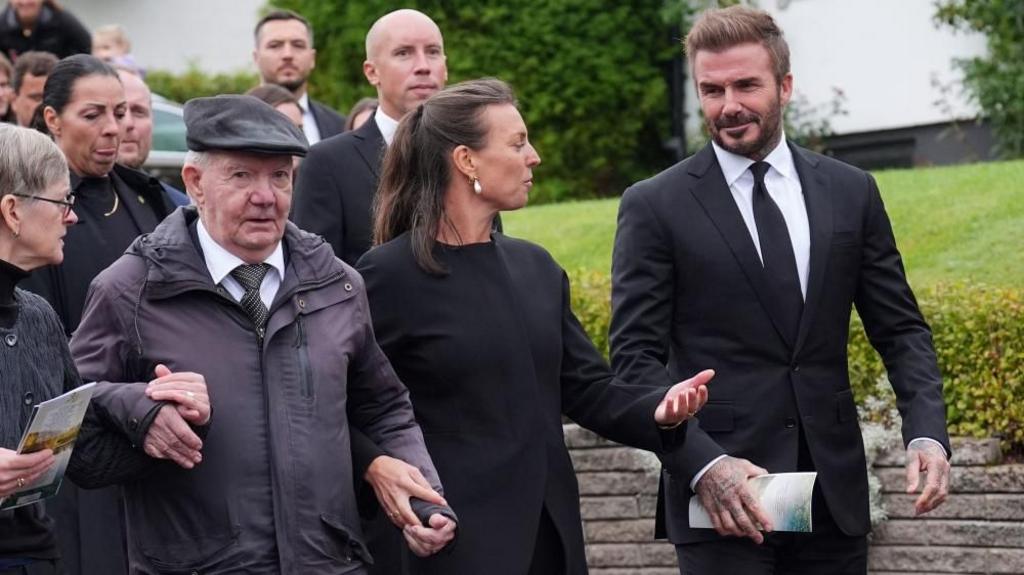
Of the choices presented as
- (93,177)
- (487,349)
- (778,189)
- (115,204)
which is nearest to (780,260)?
(778,189)

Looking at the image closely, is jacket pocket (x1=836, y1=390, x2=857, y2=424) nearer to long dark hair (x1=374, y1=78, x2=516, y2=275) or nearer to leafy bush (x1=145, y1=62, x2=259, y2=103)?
long dark hair (x1=374, y1=78, x2=516, y2=275)

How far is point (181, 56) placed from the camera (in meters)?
24.1

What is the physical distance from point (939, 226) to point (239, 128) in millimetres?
5862

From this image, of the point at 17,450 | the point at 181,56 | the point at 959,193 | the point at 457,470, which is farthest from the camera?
the point at 181,56

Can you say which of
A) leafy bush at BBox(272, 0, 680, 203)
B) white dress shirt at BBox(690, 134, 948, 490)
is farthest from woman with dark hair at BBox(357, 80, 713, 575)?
leafy bush at BBox(272, 0, 680, 203)

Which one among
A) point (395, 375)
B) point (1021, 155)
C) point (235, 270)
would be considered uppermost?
point (235, 270)

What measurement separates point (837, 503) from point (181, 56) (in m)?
19.7

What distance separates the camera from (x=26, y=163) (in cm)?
475

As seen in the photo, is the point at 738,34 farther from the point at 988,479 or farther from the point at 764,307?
the point at 988,479

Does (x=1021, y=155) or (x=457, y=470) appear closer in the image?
(x=457, y=470)

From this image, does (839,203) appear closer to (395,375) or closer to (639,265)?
(639,265)

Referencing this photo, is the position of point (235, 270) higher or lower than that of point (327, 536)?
higher

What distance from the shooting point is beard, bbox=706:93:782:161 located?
224 inches

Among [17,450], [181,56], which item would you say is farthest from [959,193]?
[181,56]
